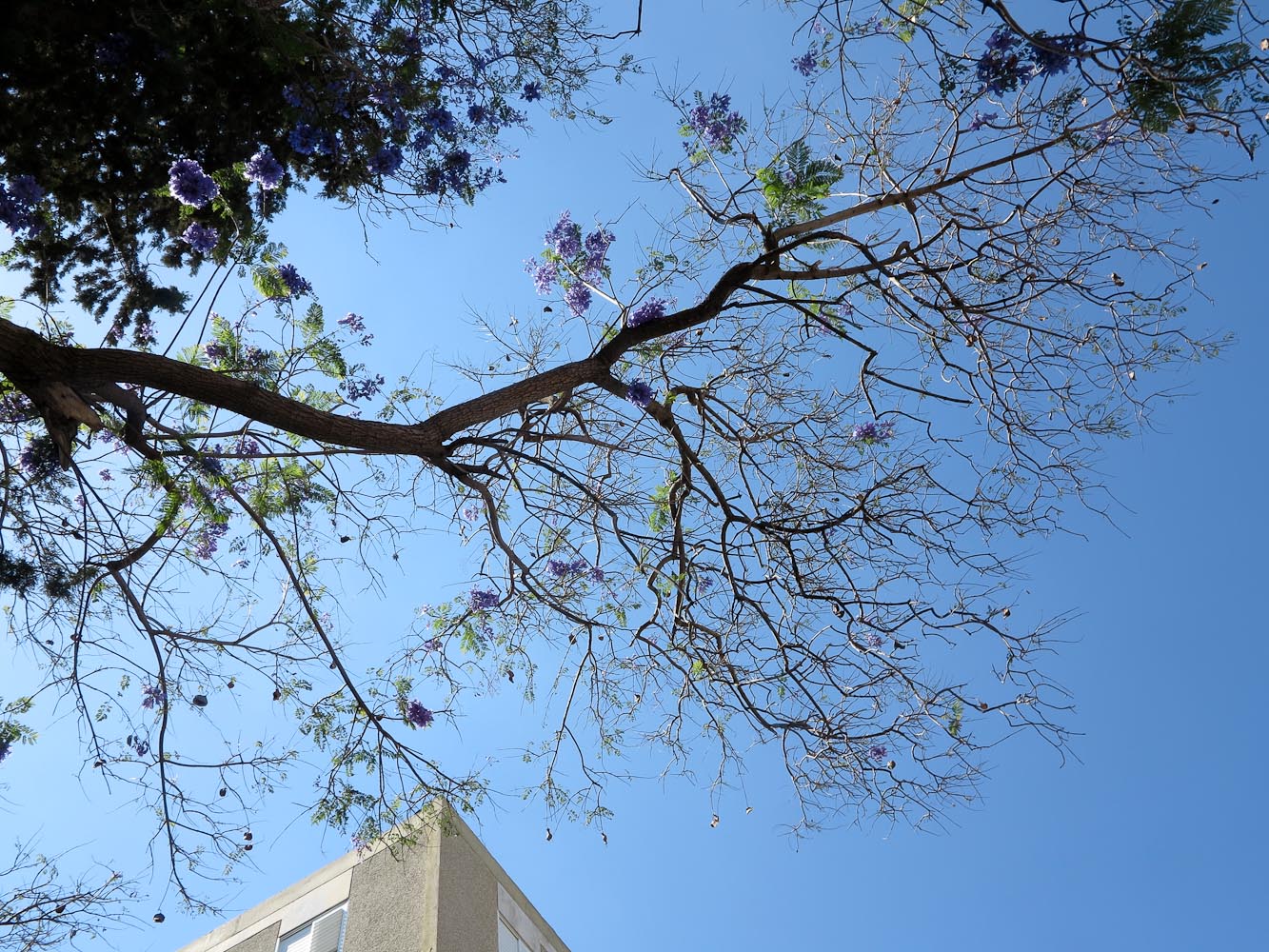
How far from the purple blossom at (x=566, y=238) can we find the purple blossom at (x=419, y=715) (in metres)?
2.62

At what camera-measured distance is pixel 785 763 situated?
18.5ft

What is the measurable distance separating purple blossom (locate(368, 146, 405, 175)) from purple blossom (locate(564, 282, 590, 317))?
1.25 m

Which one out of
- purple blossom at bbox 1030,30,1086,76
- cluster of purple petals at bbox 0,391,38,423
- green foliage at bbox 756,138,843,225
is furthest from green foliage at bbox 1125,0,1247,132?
cluster of purple petals at bbox 0,391,38,423

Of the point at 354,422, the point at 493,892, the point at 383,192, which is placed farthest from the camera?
the point at 493,892

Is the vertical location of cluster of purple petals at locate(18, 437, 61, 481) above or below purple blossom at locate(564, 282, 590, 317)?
below

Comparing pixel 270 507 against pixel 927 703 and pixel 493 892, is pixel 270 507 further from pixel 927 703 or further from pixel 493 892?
pixel 493 892

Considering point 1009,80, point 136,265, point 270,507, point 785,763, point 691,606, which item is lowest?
point 785,763

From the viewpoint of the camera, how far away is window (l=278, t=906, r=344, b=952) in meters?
10.0

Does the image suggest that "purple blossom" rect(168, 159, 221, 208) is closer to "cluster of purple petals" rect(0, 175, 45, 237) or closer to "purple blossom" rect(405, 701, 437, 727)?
"cluster of purple petals" rect(0, 175, 45, 237)

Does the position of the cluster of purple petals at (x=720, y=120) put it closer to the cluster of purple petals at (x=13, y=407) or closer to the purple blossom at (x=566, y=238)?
the purple blossom at (x=566, y=238)

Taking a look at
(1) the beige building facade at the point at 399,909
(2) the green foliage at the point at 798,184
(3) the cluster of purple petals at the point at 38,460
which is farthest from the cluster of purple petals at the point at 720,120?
(1) the beige building facade at the point at 399,909

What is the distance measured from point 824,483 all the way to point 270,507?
10.2 feet

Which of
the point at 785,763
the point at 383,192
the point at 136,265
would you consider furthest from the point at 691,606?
the point at 136,265

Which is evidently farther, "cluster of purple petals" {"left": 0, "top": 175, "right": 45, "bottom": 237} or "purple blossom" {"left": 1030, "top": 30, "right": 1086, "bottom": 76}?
"cluster of purple petals" {"left": 0, "top": 175, "right": 45, "bottom": 237}
